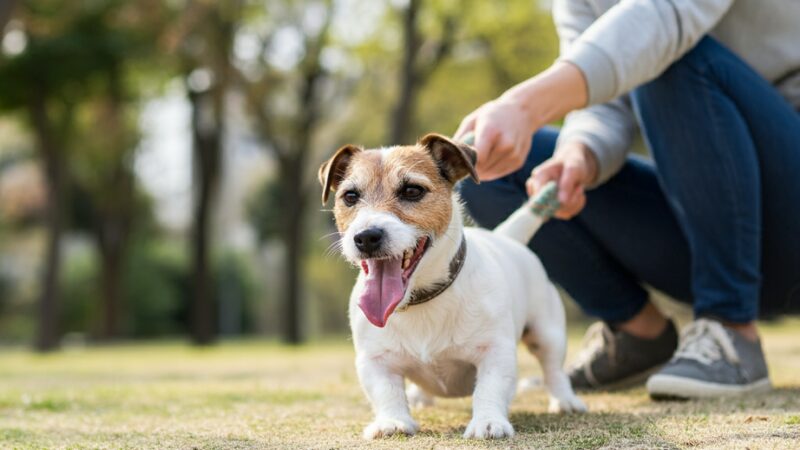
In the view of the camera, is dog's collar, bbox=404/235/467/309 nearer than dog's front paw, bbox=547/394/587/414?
Yes

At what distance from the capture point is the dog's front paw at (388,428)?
254 centimetres

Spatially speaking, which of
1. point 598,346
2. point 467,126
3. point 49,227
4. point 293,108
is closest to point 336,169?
point 467,126

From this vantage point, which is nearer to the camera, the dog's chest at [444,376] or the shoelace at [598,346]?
the dog's chest at [444,376]

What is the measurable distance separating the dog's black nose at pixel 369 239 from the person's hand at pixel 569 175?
1235mm

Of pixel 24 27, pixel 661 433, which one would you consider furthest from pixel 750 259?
pixel 24 27

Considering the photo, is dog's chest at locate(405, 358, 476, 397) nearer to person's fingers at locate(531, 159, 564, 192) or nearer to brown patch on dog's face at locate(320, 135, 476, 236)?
brown patch on dog's face at locate(320, 135, 476, 236)

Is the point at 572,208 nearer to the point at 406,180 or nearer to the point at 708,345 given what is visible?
the point at 708,345

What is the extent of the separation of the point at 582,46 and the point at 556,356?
1.11 metres

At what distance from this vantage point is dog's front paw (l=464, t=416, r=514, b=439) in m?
2.47

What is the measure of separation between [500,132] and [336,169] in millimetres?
546

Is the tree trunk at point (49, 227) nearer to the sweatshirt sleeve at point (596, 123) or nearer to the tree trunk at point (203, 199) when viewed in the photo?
the tree trunk at point (203, 199)

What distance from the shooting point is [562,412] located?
320cm

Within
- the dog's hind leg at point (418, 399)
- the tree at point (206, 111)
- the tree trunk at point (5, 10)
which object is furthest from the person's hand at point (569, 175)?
the tree at point (206, 111)

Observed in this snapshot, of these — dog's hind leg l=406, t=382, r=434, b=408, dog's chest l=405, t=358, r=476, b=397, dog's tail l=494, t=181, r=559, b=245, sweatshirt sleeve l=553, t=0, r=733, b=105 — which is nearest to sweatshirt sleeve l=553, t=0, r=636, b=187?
dog's tail l=494, t=181, r=559, b=245
